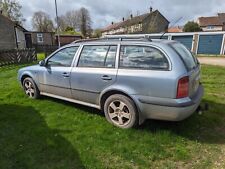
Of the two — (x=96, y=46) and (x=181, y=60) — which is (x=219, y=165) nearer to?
(x=181, y=60)

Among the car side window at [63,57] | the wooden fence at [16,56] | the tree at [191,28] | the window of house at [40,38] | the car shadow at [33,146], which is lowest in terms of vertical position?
the car shadow at [33,146]

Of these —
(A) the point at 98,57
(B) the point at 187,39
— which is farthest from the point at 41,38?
(A) the point at 98,57

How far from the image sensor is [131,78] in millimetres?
3820

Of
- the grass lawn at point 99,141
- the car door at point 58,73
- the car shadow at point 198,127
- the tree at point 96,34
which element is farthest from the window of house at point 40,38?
the car shadow at point 198,127

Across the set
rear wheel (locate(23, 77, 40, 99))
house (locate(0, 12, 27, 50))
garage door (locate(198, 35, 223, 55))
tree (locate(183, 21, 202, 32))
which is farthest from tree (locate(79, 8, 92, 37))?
rear wheel (locate(23, 77, 40, 99))

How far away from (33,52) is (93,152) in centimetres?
1696

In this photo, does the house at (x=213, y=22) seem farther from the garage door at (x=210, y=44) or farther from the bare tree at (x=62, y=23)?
the bare tree at (x=62, y=23)

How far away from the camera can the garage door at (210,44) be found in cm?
2723

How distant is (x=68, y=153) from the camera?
337 centimetres

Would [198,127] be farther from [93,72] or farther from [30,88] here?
[30,88]

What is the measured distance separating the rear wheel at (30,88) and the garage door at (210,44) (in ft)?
88.2

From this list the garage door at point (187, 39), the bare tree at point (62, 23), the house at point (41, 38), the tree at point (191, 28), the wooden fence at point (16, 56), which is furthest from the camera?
the bare tree at point (62, 23)

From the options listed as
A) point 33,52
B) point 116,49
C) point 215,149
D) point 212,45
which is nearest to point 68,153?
point 116,49

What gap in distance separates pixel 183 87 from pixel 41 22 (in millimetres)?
67198
